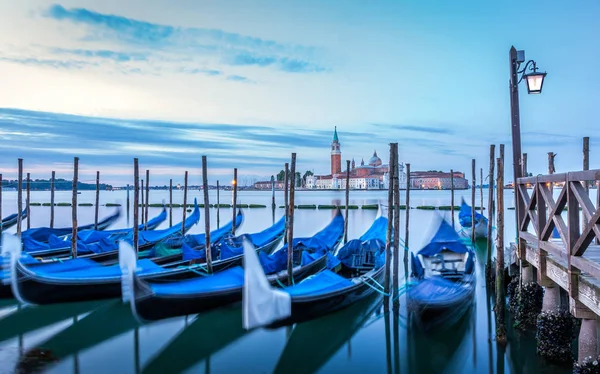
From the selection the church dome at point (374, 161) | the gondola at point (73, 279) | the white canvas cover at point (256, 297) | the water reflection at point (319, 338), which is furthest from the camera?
the church dome at point (374, 161)

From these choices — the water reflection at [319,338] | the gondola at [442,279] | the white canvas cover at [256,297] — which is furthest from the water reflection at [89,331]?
the gondola at [442,279]

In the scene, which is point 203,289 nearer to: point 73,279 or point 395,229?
point 73,279

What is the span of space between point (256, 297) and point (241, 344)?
1.34 metres

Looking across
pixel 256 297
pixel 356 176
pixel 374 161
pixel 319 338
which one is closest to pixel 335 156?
pixel 356 176

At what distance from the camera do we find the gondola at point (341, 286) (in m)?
4.35


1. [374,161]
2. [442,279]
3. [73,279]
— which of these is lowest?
[73,279]

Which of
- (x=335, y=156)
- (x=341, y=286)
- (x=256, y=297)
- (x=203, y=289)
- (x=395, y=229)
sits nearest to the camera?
(x=256, y=297)

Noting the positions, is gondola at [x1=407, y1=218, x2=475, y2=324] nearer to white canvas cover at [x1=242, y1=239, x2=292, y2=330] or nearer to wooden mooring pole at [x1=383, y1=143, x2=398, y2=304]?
wooden mooring pole at [x1=383, y1=143, x2=398, y2=304]

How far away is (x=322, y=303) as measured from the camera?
4719 mm

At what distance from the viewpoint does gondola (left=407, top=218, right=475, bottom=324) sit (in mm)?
4377

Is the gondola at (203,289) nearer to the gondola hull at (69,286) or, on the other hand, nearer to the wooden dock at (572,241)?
the gondola hull at (69,286)

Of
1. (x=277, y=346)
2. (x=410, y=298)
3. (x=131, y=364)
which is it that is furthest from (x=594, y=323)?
(x=131, y=364)

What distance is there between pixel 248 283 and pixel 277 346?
4.91ft

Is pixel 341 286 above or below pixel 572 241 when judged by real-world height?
below
